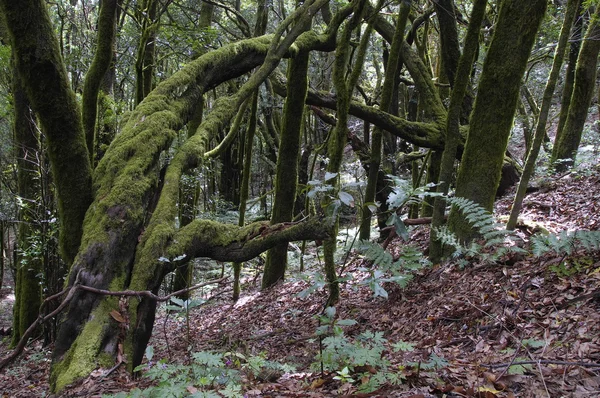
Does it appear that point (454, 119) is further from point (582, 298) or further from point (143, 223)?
point (143, 223)

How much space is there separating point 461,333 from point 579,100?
6.80 meters

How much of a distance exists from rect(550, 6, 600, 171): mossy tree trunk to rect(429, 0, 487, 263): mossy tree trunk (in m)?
3.98

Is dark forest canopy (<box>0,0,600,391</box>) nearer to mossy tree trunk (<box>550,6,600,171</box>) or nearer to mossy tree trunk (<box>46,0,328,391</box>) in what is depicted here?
mossy tree trunk (<box>46,0,328,391</box>)

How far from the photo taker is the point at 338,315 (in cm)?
500

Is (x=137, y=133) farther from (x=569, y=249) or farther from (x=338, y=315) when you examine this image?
(x=569, y=249)

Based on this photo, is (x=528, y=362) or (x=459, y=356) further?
(x=459, y=356)

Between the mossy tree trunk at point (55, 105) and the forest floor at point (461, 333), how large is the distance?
154 centimetres

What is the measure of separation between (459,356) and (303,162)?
10.5 metres

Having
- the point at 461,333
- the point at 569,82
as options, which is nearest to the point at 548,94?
the point at 461,333

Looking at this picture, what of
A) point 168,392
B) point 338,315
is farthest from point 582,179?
point 168,392

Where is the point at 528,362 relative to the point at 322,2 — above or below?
below

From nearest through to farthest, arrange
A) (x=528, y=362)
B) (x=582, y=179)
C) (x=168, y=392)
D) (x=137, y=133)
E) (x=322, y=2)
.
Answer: (x=168, y=392)
(x=528, y=362)
(x=137, y=133)
(x=322, y=2)
(x=582, y=179)

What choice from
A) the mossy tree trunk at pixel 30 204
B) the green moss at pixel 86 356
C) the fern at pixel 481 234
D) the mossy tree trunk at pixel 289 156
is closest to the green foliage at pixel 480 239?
the fern at pixel 481 234

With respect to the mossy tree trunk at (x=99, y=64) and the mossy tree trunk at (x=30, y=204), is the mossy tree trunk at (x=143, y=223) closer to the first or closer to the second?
the mossy tree trunk at (x=99, y=64)
